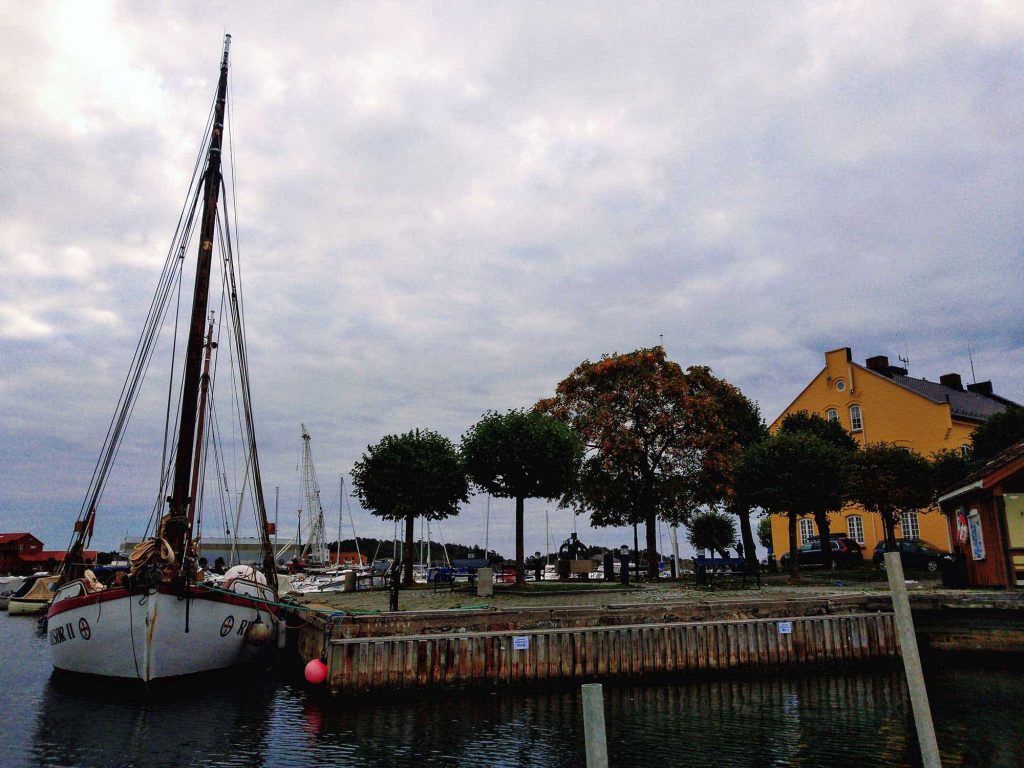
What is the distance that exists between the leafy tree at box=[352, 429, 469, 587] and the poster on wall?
63.6 feet

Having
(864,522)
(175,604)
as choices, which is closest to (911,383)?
(864,522)

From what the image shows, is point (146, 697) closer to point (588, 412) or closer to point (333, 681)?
point (333, 681)

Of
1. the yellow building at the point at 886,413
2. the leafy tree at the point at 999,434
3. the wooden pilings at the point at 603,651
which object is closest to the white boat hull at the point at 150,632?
the wooden pilings at the point at 603,651

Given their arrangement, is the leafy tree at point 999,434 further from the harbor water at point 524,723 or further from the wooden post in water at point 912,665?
the wooden post in water at point 912,665

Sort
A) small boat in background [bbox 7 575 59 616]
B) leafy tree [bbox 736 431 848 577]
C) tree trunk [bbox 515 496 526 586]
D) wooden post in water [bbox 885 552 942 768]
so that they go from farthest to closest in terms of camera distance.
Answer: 1. small boat in background [bbox 7 575 59 616]
2. leafy tree [bbox 736 431 848 577]
3. tree trunk [bbox 515 496 526 586]
4. wooden post in water [bbox 885 552 942 768]

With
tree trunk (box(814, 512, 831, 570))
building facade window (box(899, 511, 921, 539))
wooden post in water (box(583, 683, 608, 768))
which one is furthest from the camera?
building facade window (box(899, 511, 921, 539))

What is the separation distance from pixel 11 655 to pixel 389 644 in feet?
68.4

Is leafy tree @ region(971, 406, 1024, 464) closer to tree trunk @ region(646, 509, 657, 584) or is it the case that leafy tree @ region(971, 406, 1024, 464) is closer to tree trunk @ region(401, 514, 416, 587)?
tree trunk @ region(646, 509, 657, 584)

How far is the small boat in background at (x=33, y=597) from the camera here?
166 ft

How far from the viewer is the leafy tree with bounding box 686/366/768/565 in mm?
34969

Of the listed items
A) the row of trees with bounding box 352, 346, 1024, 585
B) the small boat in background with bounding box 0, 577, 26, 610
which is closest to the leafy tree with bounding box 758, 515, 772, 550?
the row of trees with bounding box 352, 346, 1024, 585

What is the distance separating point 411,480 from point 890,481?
25061mm

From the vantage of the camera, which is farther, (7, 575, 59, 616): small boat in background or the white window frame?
the white window frame

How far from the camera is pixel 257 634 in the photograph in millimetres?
21375
